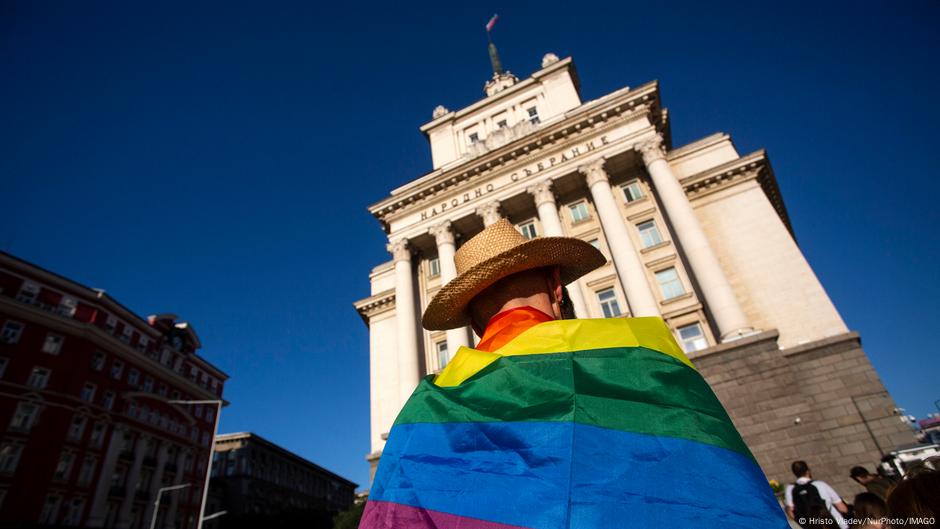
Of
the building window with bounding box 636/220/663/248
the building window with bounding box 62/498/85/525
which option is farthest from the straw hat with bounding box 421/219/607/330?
the building window with bounding box 62/498/85/525

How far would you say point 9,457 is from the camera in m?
25.6

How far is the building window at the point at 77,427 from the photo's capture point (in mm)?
29319

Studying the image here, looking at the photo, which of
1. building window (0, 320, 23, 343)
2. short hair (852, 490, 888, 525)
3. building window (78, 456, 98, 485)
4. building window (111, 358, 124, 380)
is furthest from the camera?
building window (111, 358, 124, 380)

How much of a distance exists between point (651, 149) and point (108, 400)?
41849 mm

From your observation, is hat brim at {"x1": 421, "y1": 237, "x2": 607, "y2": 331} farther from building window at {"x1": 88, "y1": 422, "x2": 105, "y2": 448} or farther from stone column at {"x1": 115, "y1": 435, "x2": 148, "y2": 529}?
Result: stone column at {"x1": 115, "y1": 435, "x2": 148, "y2": 529}

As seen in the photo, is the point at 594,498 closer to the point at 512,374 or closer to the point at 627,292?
the point at 512,374

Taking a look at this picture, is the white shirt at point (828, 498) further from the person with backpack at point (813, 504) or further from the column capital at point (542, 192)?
the column capital at point (542, 192)

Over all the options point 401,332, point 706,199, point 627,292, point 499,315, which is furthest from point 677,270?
point 499,315

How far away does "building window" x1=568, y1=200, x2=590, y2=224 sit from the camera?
74.2 ft

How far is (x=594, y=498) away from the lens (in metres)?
1.07

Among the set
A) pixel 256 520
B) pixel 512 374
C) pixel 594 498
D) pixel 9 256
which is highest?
pixel 9 256

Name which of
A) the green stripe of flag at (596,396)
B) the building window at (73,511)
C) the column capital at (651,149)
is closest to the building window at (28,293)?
the building window at (73,511)

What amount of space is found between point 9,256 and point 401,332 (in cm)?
2898

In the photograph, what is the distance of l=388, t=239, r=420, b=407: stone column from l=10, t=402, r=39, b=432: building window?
25.1m
